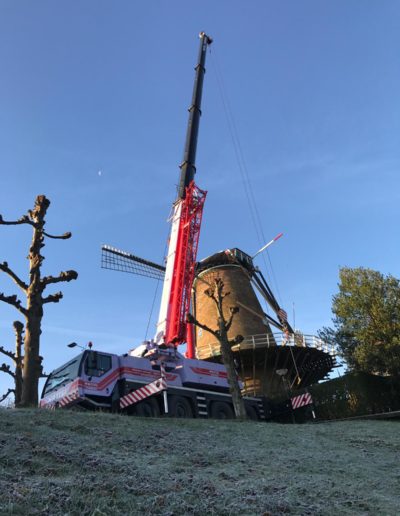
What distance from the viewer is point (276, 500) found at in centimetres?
695

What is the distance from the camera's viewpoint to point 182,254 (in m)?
27.5

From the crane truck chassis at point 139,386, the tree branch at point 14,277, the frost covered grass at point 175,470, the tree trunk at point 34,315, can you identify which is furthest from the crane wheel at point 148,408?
the tree branch at point 14,277

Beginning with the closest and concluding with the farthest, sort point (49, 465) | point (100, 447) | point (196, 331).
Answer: point (49, 465) < point (100, 447) < point (196, 331)

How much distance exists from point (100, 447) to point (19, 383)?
47.3 feet

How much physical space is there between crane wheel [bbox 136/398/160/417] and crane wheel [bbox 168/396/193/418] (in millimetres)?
539

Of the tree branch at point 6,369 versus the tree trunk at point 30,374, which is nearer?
the tree trunk at point 30,374

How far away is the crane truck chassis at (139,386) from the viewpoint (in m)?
18.0

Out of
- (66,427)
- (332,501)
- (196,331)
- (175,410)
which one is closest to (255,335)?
(196,331)

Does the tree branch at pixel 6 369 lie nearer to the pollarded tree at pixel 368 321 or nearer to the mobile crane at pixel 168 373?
the mobile crane at pixel 168 373

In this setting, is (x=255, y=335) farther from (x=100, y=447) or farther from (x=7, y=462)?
(x=7, y=462)

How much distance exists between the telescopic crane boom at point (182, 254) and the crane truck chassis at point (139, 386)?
1.74 metres

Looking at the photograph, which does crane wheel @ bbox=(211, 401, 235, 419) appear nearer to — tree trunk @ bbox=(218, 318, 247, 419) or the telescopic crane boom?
tree trunk @ bbox=(218, 318, 247, 419)

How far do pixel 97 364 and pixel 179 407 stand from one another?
3740 millimetres

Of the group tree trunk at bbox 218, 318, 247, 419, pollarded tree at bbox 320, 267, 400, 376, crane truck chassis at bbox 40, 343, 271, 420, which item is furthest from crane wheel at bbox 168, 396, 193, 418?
pollarded tree at bbox 320, 267, 400, 376
